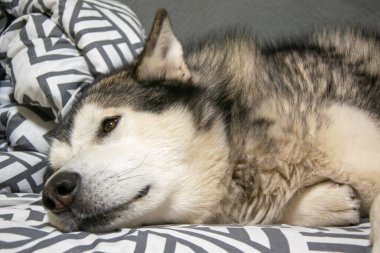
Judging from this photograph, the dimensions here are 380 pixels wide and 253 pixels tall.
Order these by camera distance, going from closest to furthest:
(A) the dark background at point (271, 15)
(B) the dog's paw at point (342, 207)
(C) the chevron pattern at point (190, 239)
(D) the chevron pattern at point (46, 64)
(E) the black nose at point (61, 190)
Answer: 1. (C) the chevron pattern at point (190, 239)
2. (E) the black nose at point (61, 190)
3. (B) the dog's paw at point (342, 207)
4. (D) the chevron pattern at point (46, 64)
5. (A) the dark background at point (271, 15)

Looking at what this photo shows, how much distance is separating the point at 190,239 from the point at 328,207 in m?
0.39

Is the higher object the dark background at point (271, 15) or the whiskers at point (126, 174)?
the dark background at point (271, 15)

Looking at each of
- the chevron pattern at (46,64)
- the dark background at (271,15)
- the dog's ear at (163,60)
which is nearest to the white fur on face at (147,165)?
the dog's ear at (163,60)

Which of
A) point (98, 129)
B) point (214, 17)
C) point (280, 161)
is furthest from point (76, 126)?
point (214, 17)

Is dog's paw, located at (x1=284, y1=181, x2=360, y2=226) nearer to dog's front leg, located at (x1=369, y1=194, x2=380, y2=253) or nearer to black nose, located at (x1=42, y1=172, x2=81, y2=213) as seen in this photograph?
dog's front leg, located at (x1=369, y1=194, x2=380, y2=253)

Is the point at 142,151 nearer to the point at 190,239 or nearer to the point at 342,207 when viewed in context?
the point at 190,239

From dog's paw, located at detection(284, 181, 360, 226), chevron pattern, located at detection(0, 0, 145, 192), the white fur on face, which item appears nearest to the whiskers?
the white fur on face

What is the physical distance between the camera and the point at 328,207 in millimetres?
1129

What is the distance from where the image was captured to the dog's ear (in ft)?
3.98

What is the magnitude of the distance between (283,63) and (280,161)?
31 cm

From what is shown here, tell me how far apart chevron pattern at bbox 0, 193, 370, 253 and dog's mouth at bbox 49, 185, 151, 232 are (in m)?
0.03

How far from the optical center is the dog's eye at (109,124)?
115 centimetres

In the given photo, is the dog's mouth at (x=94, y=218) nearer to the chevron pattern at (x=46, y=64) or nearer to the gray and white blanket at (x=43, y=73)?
the gray and white blanket at (x=43, y=73)

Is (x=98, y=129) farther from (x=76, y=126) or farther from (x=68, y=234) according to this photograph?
(x=68, y=234)
